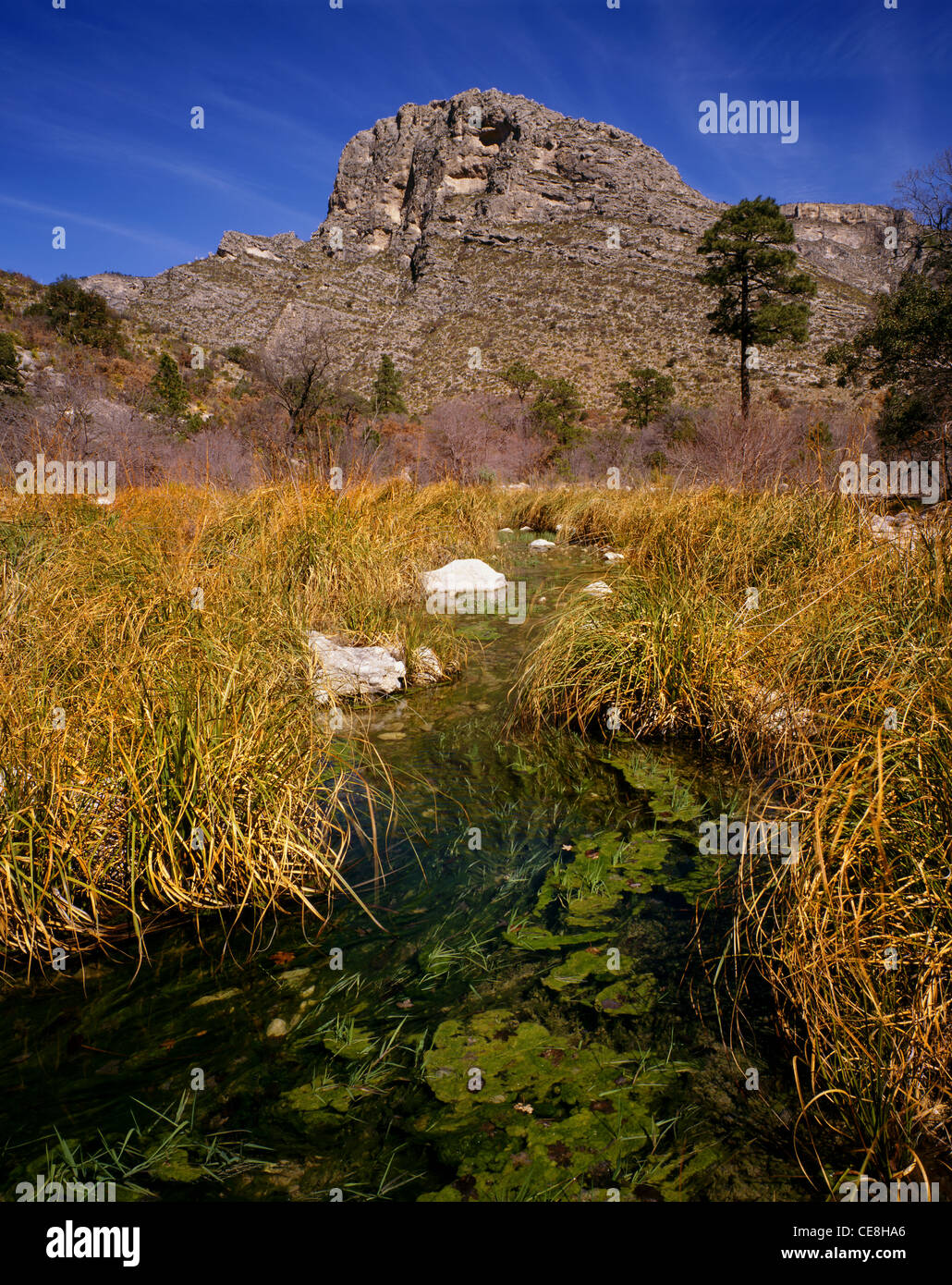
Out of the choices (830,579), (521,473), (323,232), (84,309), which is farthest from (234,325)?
(323,232)

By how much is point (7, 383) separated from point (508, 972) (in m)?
16.7

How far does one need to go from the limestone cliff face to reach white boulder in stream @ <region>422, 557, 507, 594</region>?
12470 mm

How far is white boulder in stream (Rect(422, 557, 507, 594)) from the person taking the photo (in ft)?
19.5

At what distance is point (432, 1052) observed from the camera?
1.64 m

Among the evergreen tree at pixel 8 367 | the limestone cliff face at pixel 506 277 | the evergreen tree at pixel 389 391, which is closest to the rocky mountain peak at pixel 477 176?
the limestone cliff face at pixel 506 277

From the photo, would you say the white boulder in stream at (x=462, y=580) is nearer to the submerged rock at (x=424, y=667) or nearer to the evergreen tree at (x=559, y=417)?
the submerged rock at (x=424, y=667)

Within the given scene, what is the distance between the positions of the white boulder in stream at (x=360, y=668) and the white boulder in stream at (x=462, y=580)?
163cm

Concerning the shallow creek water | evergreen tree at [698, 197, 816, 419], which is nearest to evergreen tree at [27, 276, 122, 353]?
evergreen tree at [698, 197, 816, 419]

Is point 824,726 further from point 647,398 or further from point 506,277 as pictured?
point 506,277

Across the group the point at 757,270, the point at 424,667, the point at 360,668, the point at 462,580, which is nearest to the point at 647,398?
the point at 757,270

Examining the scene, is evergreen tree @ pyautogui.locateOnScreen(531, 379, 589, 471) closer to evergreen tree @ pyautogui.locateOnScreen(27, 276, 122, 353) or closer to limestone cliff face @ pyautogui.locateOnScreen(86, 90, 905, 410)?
limestone cliff face @ pyautogui.locateOnScreen(86, 90, 905, 410)

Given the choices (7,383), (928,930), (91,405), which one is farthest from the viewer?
(7,383)
